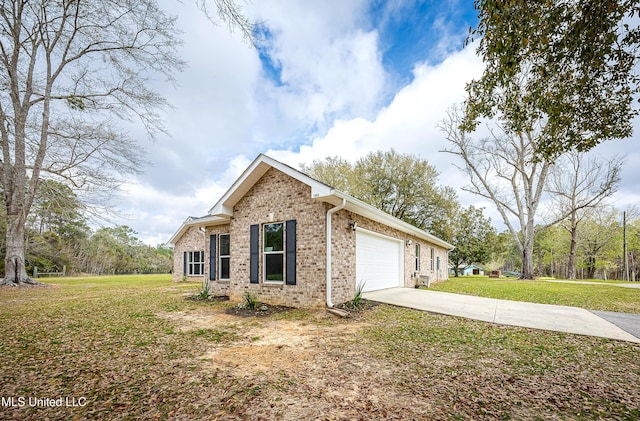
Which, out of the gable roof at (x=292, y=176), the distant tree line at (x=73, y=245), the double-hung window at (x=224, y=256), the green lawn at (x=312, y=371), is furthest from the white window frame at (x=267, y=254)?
the distant tree line at (x=73, y=245)

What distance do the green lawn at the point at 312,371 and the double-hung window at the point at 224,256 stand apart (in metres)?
4.48

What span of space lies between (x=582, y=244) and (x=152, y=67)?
146ft

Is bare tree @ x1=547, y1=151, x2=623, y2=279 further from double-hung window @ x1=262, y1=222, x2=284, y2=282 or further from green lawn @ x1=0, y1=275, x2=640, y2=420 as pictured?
double-hung window @ x1=262, y1=222, x2=284, y2=282

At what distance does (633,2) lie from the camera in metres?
3.31

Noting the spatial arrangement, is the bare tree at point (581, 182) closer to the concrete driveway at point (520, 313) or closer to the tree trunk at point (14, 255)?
the concrete driveway at point (520, 313)

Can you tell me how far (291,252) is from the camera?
26.9ft

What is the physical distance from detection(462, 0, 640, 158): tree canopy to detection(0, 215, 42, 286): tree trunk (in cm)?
1956

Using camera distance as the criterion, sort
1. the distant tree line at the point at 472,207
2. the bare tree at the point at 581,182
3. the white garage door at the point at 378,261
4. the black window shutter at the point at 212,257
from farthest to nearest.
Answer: the distant tree line at the point at 472,207
the bare tree at the point at 581,182
the black window shutter at the point at 212,257
the white garage door at the point at 378,261

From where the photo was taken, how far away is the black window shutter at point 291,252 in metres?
8.15

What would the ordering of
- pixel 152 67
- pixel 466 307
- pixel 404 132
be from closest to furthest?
pixel 466 307 → pixel 152 67 → pixel 404 132

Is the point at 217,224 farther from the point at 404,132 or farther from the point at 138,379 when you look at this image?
the point at 404,132

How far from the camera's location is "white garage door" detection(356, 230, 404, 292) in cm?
982

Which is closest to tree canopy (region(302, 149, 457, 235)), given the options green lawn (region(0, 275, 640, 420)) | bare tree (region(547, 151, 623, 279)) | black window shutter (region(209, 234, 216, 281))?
bare tree (region(547, 151, 623, 279))

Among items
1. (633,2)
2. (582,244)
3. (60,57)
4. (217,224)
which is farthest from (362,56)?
(582,244)
